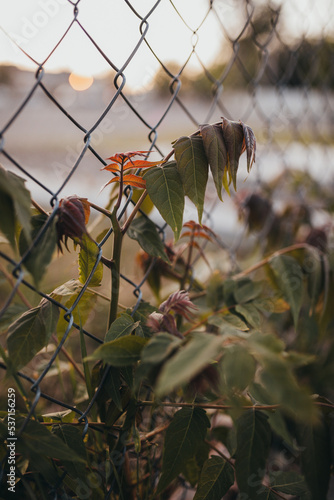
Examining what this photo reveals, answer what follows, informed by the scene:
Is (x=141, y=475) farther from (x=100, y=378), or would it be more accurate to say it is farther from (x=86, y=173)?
(x=86, y=173)

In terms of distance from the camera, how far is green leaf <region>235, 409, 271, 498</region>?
0.50 metres

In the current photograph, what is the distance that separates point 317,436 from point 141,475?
0.37m

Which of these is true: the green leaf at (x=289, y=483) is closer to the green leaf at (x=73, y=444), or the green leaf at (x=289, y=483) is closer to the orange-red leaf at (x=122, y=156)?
the green leaf at (x=73, y=444)

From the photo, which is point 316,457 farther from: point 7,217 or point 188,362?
point 7,217

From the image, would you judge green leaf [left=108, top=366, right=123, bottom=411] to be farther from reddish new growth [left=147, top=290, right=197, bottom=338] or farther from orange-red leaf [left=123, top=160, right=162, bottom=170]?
orange-red leaf [left=123, top=160, right=162, bottom=170]

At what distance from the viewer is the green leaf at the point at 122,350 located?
484 mm

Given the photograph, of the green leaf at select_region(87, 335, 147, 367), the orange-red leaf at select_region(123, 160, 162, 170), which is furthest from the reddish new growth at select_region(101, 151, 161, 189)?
the green leaf at select_region(87, 335, 147, 367)

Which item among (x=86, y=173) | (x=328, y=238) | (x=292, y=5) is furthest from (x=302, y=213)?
(x=86, y=173)

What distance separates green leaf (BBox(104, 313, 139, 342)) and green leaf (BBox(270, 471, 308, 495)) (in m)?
0.33

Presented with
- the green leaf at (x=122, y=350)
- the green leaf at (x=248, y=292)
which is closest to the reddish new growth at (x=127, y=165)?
the green leaf at (x=122, y=350)

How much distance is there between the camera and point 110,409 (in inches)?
24.1

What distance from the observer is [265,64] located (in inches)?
45.2

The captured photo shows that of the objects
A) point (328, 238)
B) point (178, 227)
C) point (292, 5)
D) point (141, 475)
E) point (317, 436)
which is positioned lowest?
point (141, 475)

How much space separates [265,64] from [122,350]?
995 millimetres
